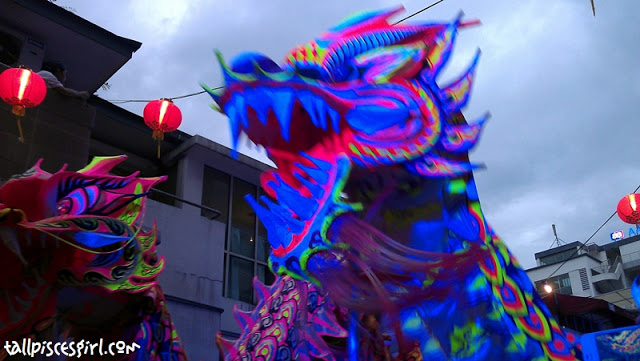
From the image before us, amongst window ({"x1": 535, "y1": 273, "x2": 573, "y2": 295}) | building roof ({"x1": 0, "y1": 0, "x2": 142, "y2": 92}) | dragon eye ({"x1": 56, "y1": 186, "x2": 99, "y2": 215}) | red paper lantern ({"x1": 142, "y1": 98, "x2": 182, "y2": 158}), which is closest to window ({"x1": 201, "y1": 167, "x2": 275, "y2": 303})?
building roof ({"x1": 0, "y1": 0, "x2": 142, "y2": 92})

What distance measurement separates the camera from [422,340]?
12.5 ft

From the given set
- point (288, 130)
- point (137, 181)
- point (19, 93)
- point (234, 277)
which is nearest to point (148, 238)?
point (137, 181)

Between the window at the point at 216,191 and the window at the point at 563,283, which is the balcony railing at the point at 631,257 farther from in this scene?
the window at the point at 216,191

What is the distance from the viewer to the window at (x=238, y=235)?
1086 cm

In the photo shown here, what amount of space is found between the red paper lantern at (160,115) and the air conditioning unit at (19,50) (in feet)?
6.73

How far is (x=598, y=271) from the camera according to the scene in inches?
1243

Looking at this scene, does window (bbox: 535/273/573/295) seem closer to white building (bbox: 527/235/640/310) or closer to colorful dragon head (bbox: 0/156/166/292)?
white building (bbox: 527/235/640/310)

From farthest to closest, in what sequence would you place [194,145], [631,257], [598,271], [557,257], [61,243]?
[557,257]
[598,271]
[631,257]
[194,145]
[61,243]

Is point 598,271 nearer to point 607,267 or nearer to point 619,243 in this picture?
point 607,267

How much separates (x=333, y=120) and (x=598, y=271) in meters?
32.1

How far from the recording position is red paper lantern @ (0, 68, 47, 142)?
653cm

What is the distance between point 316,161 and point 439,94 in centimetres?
111

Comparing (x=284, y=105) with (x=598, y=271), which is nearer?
(x=284, y=105)

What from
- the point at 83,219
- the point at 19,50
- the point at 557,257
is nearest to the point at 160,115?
the point at 19,50
